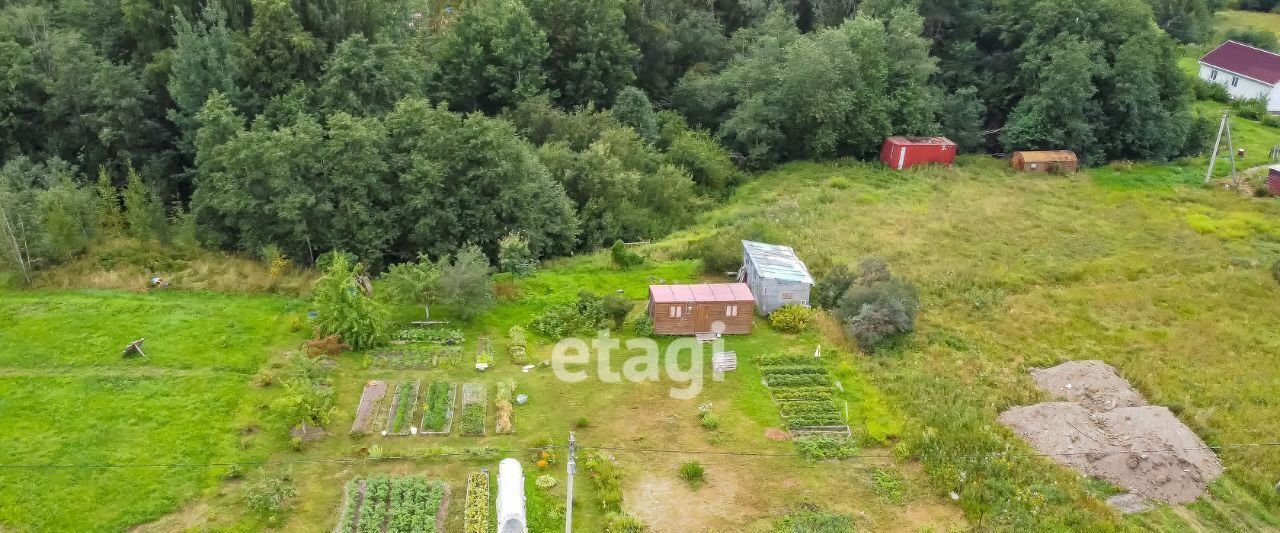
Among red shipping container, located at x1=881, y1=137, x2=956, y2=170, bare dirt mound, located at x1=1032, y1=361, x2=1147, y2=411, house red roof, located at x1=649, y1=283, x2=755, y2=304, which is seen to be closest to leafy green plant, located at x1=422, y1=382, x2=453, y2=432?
house red roof, located at x1=649, y1=283, x2=755, y2=304

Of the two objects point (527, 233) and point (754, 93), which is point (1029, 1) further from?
point (527, 233)

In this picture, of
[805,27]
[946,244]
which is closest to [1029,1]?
[805,27]

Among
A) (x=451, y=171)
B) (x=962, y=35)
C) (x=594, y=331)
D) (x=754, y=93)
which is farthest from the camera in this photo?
(x=962, y=35)

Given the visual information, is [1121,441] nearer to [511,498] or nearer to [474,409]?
[511,498]

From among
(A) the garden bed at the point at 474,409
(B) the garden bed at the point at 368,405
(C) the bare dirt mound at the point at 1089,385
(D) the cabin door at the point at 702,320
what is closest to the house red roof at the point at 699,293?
(D) the cabin door at the point at 702,320

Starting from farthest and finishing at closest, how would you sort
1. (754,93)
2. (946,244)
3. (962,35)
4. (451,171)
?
(962,35), (754,93), (946,244), (451,171)

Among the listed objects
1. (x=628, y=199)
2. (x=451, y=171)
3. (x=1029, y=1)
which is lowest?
(x=628, y=199)
